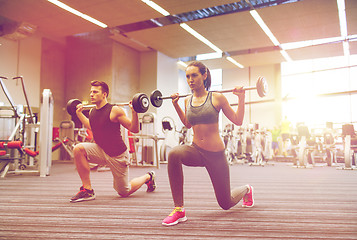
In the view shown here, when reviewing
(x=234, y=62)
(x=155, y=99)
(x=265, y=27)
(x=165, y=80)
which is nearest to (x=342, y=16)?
(x=265, y=27)

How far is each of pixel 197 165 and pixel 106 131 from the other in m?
1.16

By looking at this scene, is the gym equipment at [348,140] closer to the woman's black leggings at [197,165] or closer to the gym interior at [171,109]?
the gym interior at [171,109]

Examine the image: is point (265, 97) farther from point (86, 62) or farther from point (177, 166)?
point (177, 166)

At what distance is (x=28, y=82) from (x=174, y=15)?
5.43m

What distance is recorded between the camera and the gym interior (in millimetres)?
2271

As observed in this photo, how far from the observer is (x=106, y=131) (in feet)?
9.77

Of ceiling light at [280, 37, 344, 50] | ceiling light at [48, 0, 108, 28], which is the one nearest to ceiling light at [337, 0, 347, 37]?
ceiling light at [280, 37, 344, 50]

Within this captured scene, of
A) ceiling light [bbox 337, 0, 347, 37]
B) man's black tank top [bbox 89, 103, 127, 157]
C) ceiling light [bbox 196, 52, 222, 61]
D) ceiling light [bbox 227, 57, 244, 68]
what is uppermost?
ceiling light [bbox 196, 52, 222, 61]

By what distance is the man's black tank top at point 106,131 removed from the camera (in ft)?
9.75

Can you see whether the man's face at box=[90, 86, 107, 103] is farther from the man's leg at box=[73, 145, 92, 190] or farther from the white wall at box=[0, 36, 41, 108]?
the white wall at box=[0, 36, 41, 108]

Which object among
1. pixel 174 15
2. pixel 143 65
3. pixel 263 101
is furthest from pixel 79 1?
pixel 263 101

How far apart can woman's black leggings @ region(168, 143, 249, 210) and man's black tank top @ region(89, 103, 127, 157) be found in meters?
1.01

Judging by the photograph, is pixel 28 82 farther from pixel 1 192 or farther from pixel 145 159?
pixel 1 192

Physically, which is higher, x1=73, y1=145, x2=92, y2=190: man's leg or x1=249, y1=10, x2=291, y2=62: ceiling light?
x1=249, y1=10, x2=291, y2=62: ceiling light
